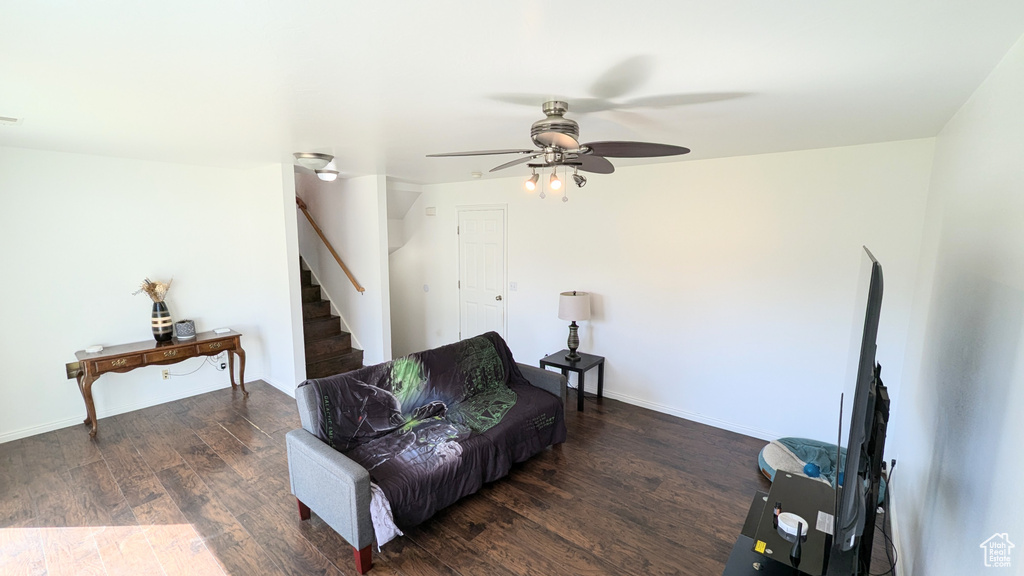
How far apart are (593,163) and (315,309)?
4.29 meters

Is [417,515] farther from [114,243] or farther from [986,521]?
[114,243]

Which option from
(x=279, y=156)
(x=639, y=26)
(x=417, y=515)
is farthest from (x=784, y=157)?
(x=279, y=156)

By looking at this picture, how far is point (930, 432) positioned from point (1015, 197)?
44.7 inches

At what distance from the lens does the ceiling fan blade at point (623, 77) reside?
1540mm

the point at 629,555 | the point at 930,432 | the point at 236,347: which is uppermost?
the point at 930,432

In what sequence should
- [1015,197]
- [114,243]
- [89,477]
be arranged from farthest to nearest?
1. [114,243]
2. [89,477]
3. [1015,197]

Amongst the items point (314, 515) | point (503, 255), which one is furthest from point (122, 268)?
point (503, 255)

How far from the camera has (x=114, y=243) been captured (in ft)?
12.4

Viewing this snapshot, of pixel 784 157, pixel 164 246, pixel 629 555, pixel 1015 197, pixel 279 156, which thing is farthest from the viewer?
pixel 164 246

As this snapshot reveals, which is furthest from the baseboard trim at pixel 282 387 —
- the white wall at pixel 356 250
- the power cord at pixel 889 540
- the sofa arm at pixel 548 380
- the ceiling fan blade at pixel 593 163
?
the power cord at pixel 889 540

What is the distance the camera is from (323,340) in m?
4.98

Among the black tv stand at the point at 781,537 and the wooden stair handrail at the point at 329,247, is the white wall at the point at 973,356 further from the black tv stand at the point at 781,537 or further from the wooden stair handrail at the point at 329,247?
the wooden stair handrail at the point at 329,247

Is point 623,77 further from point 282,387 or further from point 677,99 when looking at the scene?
point 282,387

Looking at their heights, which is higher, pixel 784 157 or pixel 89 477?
pixel 784 157
